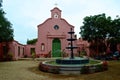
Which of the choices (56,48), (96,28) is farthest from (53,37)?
(96,28)

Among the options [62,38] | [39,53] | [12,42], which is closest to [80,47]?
[62,38]

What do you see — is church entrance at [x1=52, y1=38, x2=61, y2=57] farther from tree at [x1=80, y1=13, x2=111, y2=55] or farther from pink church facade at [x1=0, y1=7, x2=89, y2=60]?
tree at [x1=80, y1=13, x2=111, y2=55]

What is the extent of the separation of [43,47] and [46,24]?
3.69 meters

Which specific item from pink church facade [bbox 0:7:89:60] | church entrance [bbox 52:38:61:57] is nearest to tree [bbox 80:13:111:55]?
pink church facade [bbox 0:7:89:60]

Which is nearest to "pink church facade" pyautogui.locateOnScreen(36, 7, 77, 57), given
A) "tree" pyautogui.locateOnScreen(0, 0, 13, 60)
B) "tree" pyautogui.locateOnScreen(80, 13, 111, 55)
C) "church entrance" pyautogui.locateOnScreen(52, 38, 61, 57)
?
"church entrance" pyautogui.locateOnScreen(52, 38, 61, 57)

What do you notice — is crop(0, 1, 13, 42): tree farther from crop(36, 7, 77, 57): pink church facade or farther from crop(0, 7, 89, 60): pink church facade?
crop(36, 7, 77, 57): pink church facade

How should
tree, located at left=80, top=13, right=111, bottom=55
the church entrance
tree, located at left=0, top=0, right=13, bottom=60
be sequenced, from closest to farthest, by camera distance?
tree, located at left=0, top=0, right=13, bottom=60
tree, located at left=80, top=13, right=111, bottom=55
the church entrance

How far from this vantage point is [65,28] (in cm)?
4062

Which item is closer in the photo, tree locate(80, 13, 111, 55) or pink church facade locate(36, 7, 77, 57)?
tree locate(80, 13, 111, 55)

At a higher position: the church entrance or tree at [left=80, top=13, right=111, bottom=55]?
tree at [left=80, top=13, right=111, bottom=55]

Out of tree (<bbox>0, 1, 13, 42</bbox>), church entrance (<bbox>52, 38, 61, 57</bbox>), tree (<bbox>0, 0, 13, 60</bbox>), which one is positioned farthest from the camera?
church entrance (<bbox>52, 38, 61, 57</bbox>)

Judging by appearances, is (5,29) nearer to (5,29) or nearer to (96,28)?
(5,29)

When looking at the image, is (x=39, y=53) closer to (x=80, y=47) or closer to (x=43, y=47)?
(x=43, y=47)

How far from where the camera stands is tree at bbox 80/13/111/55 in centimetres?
3425
